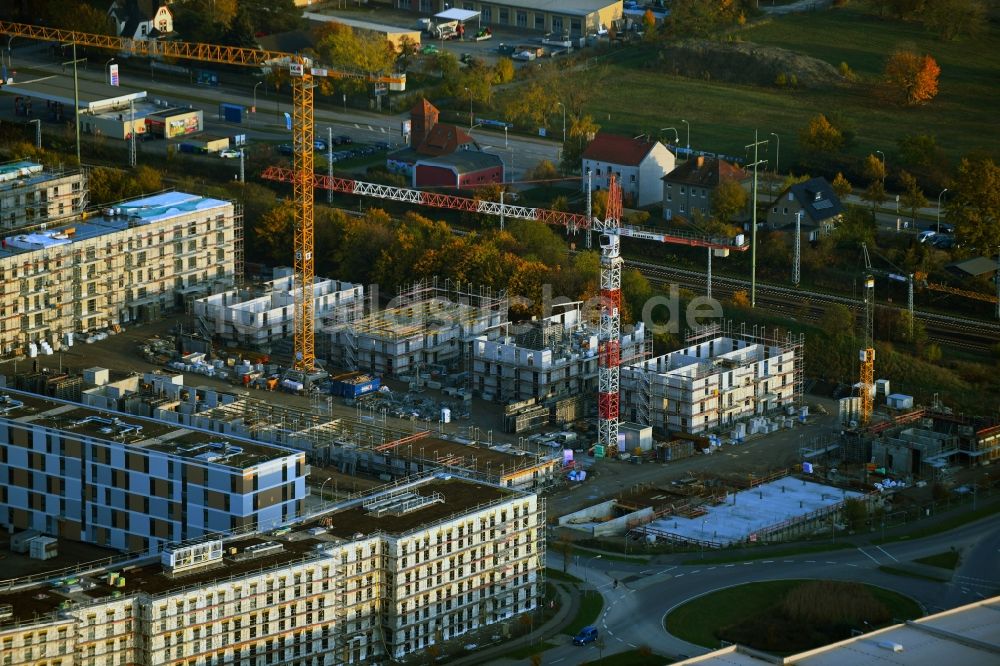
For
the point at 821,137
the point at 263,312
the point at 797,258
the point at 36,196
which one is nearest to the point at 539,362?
the point at 263,312

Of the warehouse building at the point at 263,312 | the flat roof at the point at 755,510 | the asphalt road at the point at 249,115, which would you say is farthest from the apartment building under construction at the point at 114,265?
the flat roof at the point at 755,510

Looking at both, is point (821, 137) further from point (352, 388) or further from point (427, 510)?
point (427, 510)

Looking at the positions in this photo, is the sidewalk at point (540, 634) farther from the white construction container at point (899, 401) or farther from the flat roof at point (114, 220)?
the flat roof at point (114, 220)

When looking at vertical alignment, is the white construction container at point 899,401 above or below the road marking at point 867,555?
above

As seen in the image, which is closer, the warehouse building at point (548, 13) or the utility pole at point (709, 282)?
the utility pole at point (709, 282)

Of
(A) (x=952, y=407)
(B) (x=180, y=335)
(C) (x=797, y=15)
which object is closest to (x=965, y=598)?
(A) (x=952, y=407)

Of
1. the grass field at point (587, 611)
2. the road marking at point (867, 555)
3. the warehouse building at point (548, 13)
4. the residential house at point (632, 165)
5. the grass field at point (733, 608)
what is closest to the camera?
the grass field at point (733, 608)

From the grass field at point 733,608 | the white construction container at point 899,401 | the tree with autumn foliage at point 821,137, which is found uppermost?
the tree with autumn foliage at point 821,137

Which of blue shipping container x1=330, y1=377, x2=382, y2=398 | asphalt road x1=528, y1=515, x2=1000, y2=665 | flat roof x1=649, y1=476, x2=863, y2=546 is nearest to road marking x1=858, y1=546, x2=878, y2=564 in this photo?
asphalt road x1=528, y1=515, x2=1000, y2=665

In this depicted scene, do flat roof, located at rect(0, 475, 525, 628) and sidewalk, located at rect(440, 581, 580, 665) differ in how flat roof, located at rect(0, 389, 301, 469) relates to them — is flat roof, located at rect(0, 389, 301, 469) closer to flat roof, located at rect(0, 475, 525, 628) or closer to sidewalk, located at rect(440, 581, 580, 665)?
flat roof, located at rect(0, 475, 525, 628)
